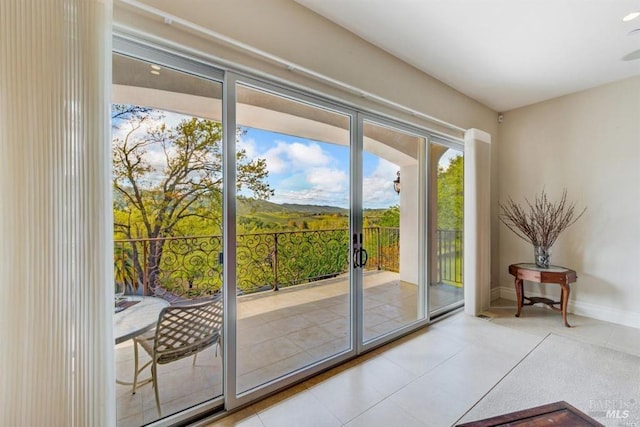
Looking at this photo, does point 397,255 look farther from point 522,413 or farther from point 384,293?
point 522,413

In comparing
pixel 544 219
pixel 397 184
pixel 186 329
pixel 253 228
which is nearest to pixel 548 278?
pixel 544 219

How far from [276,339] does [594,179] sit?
170 inches

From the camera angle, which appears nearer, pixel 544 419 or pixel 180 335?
pixel 544 419

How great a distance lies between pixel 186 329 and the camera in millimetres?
1798

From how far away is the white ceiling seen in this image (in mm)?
2049

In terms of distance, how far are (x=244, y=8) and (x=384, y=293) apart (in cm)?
299

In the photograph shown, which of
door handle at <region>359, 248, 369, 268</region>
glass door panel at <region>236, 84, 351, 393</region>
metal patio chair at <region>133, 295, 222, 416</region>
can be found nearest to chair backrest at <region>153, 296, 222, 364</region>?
metal patio chair at <region>133, 295, 222, 416</region>

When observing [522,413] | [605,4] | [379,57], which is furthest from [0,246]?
[605,4]

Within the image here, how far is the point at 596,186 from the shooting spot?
11.2 ft

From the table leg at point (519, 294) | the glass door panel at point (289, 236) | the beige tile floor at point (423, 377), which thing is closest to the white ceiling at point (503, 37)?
the glass door panel at point (289, 236)

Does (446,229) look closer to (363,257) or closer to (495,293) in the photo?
(495,293)

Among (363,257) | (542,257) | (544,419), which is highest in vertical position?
(363,257)

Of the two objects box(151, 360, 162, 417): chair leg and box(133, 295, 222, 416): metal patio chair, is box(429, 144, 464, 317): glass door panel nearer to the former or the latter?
box(133, 295, 222, 416): metal patio chair

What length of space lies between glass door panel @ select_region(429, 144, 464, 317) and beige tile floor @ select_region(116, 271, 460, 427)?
0.56 meters
